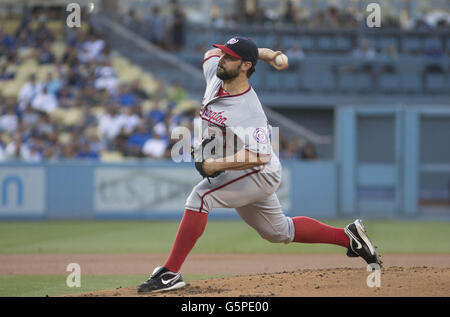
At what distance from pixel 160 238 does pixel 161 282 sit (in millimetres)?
7271

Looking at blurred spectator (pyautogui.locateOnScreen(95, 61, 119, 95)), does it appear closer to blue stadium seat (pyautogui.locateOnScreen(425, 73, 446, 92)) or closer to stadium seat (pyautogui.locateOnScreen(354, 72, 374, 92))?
stadium seat (pyautogui.locateOnScreen(354, 72, 374, 92))

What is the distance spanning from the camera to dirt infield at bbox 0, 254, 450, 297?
19.4ft

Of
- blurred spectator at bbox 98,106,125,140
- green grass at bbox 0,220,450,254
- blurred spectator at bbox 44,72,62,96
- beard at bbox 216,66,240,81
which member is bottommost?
green grass at bbox 0,220,450,254

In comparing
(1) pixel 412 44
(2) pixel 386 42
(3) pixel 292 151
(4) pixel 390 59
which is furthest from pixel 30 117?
(1) pixel 412 44

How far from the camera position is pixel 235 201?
6074mm

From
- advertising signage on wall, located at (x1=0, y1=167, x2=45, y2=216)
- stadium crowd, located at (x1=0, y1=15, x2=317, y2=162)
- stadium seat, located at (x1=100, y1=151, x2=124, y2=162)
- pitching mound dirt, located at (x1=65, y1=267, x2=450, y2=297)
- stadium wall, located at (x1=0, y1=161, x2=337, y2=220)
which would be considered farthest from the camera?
stadium seat, located at (x1=100, y1=151, x2=124, y2=162)

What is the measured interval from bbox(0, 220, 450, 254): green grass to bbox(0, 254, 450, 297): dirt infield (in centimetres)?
84

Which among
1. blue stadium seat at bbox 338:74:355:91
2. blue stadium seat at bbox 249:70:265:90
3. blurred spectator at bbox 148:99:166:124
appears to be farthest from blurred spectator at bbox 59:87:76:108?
blue stadium seat at bbox 338:74:355:91

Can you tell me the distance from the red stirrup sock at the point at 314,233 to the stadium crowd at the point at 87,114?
36.4 ft

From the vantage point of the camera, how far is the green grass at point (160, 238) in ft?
38.0

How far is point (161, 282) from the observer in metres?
5.98

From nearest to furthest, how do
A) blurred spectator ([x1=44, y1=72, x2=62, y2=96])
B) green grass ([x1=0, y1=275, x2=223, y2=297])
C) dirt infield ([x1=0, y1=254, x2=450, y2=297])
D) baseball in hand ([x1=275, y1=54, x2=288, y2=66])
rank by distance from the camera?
dirt infield ([x1=0, y1=254, x2=450, y2=297]), baseball in hand ([x1=275, y1=54, x2=288, y2=66]), green grass ([x1=0, y1=275, x2=223, y2=297]), blurred spectator ([x1=44, y1=72, x2=62, y2=96])

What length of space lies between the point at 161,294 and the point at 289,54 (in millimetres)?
18041

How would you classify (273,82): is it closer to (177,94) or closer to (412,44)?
A: (177,94)
